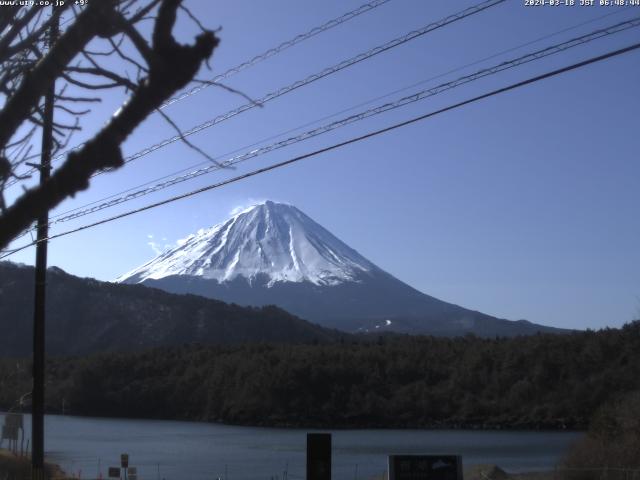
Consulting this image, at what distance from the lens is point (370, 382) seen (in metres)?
74.9

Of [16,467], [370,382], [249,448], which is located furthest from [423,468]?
[370,382]

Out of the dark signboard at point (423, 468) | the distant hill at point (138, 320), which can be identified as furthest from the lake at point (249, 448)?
the distant hill at point (138, 320)

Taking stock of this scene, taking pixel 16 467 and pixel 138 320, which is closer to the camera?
pixel 16 467

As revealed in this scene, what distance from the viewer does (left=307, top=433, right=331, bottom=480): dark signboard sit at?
1187cm

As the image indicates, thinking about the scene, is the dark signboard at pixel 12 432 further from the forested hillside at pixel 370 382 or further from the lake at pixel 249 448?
the forested hillside at pixel 370 382

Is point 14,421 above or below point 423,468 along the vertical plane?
below

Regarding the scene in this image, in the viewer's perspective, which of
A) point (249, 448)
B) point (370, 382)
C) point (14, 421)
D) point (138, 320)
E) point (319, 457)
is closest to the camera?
point (319, 457)

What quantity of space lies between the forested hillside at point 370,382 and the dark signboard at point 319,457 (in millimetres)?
50913

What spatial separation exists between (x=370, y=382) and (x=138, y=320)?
51.6 m

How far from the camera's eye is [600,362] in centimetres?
6569

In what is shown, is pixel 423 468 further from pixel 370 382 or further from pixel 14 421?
pixel 370 382

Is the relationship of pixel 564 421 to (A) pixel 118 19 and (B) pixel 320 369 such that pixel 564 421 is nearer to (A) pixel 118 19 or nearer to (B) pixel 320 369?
(B) pixel 320 369

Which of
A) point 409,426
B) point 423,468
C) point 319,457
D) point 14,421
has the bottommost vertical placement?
point 409,426

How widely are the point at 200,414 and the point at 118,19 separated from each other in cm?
7445
